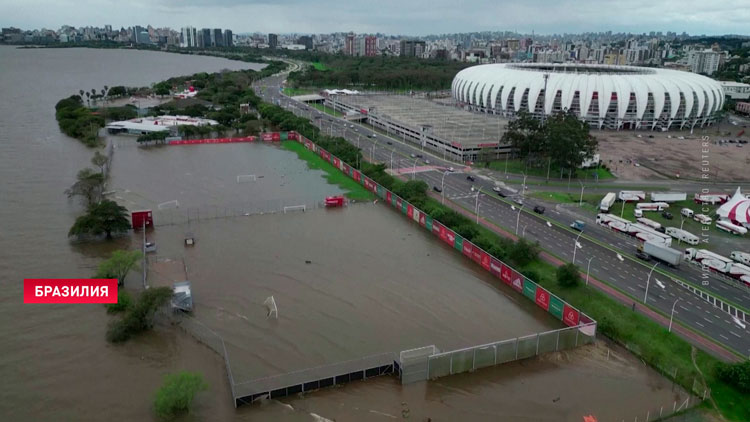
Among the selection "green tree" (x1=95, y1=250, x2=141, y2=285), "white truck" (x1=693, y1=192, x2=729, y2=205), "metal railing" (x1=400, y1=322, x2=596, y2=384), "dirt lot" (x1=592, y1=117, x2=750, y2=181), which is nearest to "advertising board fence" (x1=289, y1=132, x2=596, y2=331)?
"metal railing" (x1=400, y1=322, x2=596, y2=384)

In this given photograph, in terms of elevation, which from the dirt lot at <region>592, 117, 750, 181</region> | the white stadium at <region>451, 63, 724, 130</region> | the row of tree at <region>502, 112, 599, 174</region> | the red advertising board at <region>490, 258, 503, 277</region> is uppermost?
the white stadium at <region>451, 63, 724, 130</region>

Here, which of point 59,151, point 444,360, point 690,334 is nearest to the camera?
point 444,360

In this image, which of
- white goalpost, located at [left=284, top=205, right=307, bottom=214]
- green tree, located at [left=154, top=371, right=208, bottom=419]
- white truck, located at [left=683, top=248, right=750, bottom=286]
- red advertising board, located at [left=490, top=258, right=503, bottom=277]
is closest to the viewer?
green tree, located at [left=154, top=371, right=208, bottom=419]

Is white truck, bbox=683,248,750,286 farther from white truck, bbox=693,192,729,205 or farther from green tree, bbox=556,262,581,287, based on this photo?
white truck, bbox=693,192,729,205

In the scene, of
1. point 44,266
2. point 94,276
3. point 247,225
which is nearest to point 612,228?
point 247,225

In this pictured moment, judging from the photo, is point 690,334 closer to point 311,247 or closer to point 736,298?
point 736,298

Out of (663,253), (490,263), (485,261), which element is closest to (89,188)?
(485,261)

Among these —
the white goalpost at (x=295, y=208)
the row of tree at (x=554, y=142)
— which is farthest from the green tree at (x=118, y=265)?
the row of tree at (x=554, y=142)
